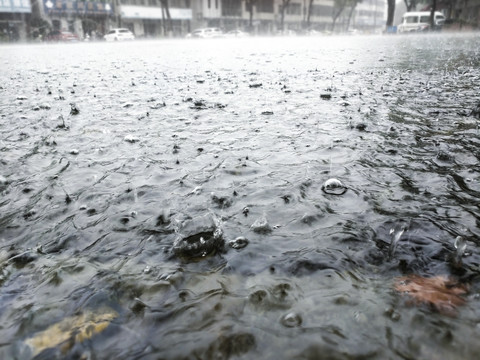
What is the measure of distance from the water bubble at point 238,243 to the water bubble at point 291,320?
1.80ft

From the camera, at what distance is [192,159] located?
329 cm

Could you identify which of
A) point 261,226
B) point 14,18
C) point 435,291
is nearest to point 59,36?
point 14,18

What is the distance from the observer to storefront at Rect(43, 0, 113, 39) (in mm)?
47969

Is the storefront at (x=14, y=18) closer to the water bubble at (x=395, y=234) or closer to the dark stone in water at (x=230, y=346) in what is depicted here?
the water bubble at (x=395, y=234)

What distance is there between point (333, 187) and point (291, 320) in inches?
54.0

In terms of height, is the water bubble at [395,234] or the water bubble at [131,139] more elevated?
the water bubble at [131,139]

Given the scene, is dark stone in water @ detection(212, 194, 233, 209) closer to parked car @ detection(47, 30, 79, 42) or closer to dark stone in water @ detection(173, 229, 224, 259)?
dark stone in water @ detection(173, 229, 224, 259)

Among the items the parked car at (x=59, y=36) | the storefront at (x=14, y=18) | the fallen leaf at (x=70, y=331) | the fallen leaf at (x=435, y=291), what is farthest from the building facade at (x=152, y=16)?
the fallen leaf at (x=435, y=291)

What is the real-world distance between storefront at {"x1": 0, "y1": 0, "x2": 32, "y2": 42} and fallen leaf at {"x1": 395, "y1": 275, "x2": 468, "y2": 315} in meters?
49.3

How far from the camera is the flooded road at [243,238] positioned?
1376 millimetres

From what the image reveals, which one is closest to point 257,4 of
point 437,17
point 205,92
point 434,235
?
point 437,17

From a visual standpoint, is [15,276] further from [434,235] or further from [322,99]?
[322,99]

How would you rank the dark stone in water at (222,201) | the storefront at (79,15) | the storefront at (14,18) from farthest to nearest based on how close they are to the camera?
the storefront at (79,15), the storefront at (14,18), the dark stone in water at (222,201)

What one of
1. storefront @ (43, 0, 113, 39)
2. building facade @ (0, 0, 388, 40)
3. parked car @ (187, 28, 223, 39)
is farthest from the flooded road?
storefront @ (43, 0, 113, 39)
